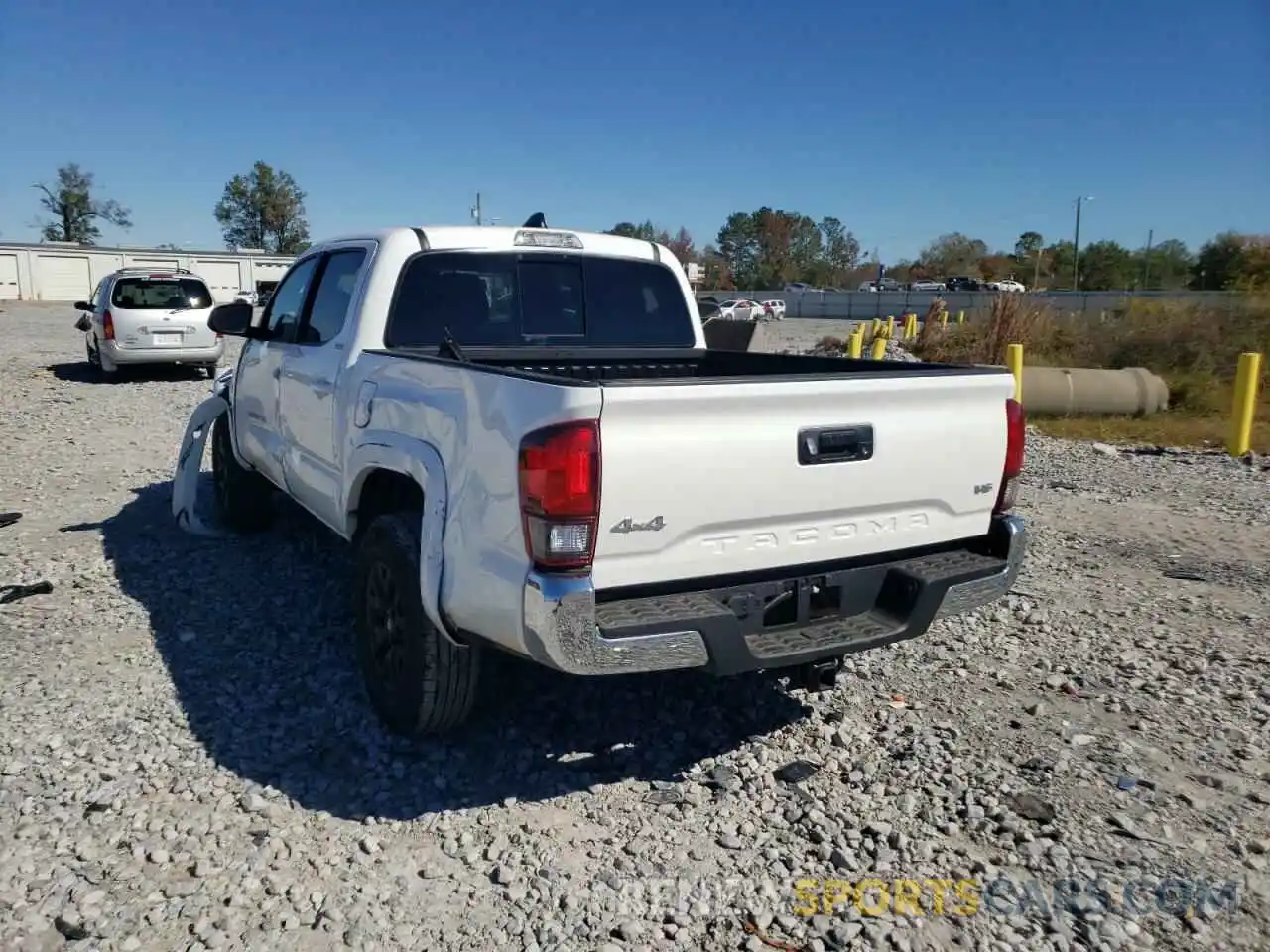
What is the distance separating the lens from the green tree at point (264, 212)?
9412 centimetres

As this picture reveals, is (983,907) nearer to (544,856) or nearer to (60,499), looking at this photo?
(544,856)

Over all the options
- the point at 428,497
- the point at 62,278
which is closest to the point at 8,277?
the point at 62,278

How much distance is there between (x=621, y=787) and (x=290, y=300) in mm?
3465

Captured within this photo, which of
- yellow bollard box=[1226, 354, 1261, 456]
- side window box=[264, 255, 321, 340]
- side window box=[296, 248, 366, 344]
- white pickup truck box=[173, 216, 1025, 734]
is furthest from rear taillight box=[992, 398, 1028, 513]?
yellow bollard box=[1226, 354, 1261, 456]

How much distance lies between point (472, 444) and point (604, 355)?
185 centimetres

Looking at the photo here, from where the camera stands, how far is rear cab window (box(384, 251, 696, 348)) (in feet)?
14.5

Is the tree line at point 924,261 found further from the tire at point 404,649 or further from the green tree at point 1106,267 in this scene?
the tire at point 404,649

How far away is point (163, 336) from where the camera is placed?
15758mm

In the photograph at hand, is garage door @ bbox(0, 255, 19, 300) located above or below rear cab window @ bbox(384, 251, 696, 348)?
above

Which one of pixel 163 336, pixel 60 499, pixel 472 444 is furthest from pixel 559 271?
pixel 163 336

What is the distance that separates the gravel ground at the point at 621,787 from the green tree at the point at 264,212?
316ft

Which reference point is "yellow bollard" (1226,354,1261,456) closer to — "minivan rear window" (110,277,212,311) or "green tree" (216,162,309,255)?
"minivan rear window" (110,277,212,311)

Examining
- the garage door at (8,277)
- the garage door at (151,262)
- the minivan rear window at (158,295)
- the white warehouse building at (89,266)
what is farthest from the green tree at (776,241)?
the minivan rear window at (158,295)

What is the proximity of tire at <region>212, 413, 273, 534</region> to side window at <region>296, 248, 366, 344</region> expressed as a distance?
1.80 meters
